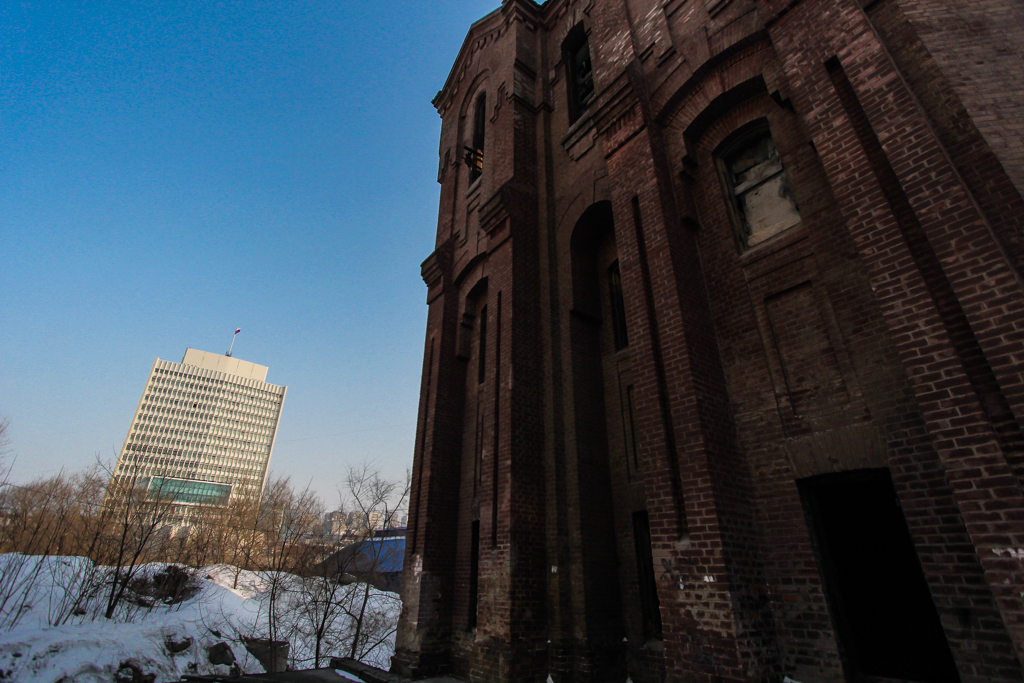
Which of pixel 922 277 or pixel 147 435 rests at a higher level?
pixel 147 435

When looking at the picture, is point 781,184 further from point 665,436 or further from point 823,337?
point 665,436

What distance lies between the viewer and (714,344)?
6.41 metres

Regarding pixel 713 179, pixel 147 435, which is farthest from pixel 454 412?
pixel 147 435

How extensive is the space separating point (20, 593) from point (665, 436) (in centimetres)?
1726

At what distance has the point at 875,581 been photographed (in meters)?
4.67

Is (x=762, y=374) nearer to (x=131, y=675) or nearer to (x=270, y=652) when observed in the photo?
(x=131, y=675)

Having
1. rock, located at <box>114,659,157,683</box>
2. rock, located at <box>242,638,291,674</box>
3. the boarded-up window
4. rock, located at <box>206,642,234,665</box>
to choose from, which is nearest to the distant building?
rock, located at <box>242,638,291,674</box>

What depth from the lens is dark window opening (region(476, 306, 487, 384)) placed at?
11591 millimetres

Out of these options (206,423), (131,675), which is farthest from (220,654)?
(206,423)

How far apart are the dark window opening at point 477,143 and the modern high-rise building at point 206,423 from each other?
93977mm

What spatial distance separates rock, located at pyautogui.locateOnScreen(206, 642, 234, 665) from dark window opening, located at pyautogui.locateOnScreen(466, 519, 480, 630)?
9.19 metres

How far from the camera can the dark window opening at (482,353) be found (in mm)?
11591

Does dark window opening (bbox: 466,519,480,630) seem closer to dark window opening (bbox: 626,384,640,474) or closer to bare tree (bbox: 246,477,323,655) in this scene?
dark window opening (bbox: 626,384,640,474)

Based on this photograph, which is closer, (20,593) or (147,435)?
(20,593)
